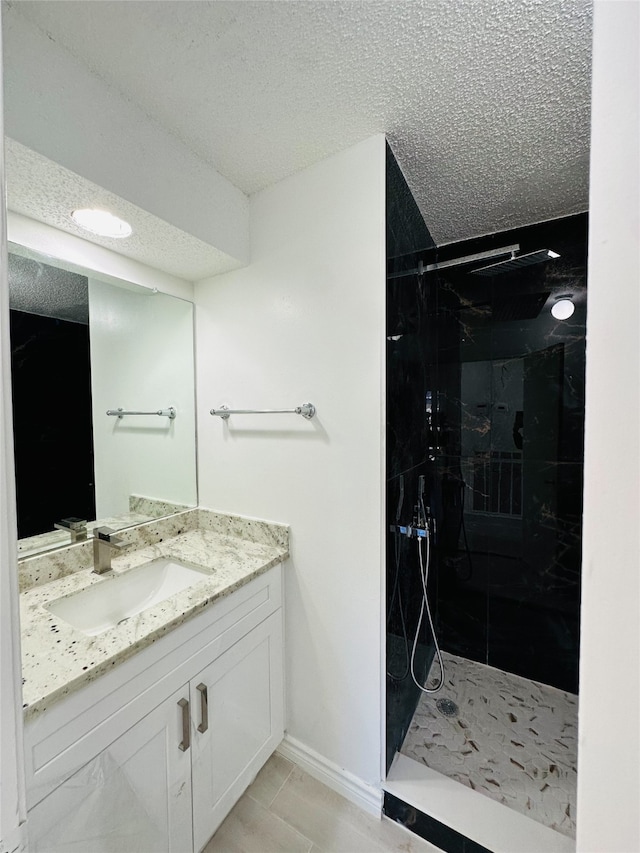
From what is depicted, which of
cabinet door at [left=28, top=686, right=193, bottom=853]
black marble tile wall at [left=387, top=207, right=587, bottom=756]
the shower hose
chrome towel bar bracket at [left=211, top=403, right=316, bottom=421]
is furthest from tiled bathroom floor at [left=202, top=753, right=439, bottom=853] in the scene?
chrome towel bar bracket at [left=211, top=403, right=316, bottom=421]

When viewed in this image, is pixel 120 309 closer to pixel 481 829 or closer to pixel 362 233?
pixel 362 233

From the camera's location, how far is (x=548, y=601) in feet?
5.94

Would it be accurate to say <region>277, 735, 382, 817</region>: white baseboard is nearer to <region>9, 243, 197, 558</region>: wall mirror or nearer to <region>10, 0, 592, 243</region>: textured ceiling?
<region>9, 243, 197, 558</region>: wall mirror

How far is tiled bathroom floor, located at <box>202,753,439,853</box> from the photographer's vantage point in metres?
1.18

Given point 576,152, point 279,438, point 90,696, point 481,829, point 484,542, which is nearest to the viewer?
point 90,696

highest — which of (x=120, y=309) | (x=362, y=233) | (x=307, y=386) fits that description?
(x=362, y=233)

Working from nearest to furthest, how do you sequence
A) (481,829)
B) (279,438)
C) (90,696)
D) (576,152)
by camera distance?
(90,696)
(481,829)
(576,152)
(279,438)

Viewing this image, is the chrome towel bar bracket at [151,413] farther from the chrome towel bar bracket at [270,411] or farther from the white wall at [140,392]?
the chrome towel bar bracket at [270,411]

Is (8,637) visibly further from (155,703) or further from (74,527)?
(74,527)

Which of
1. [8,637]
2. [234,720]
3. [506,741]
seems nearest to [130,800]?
[234,720]

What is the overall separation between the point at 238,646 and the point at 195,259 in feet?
5.23

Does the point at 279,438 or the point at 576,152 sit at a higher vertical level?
the point at 576,152

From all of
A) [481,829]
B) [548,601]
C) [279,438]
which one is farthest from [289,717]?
[548,601]

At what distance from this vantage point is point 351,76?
1003 mm
